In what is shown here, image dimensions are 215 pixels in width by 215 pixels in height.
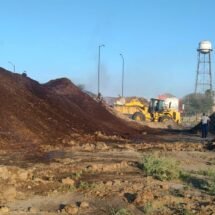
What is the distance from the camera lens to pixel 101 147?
2289 centimetres

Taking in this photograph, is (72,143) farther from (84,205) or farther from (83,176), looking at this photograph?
(84,205)

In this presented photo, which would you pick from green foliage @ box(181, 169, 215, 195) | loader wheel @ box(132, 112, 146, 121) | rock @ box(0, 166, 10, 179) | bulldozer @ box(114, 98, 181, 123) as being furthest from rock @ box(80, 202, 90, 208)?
bulldozer @ box(114, 98, 181, 123)

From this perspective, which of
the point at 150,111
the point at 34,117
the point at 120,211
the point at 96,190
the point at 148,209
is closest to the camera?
the point at 120,211

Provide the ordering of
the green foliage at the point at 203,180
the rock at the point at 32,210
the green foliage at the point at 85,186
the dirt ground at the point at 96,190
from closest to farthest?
the rock at the point at 32,210 → the dirt ground at the point at 96,190 → the green foliage at the point at 85,186 → the green foliage at the point at 203,180

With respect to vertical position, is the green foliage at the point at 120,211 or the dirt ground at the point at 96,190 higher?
the dirt ground at the point at 96,190

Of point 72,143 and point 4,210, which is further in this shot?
point 72,143

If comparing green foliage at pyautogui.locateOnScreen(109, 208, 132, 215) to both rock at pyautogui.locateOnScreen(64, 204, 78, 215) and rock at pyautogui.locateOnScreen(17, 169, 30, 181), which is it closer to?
rock at pyautogui.locateOnScreen(64, 204, 78, 215)

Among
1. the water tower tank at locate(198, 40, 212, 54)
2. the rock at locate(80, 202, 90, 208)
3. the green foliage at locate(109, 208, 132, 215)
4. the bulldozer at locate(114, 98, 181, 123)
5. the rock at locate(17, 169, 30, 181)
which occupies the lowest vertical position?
the green foliage at locate(109, 208, 132, 215)

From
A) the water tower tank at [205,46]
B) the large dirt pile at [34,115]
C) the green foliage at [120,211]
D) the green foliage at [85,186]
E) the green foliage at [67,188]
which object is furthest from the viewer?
the water tower tank at [205,46]

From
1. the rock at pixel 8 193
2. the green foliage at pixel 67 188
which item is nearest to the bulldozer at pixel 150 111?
the green foliage at pixel 67 188

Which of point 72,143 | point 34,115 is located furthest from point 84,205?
point 34,115

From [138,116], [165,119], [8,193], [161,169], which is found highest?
[138,116]

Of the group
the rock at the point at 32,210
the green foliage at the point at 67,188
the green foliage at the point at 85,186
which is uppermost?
the green foliage at the point at 85,186

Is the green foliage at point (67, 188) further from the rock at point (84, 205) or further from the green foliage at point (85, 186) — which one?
the rock at point (84, 205)
